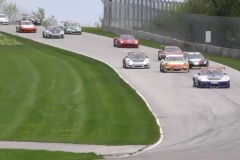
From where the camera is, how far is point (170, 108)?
1361 inches

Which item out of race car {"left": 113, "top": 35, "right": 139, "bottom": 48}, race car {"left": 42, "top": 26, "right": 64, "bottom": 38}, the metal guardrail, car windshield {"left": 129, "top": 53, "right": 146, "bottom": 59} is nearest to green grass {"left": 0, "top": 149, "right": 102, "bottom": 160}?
car windshield {"left": 129, "top": 53, "right": 146, "bottom": 59}

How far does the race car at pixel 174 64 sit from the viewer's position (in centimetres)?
4975

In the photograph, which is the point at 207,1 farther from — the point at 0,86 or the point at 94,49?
the point at 0,86

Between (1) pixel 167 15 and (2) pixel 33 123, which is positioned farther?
(1) pixel 167 15

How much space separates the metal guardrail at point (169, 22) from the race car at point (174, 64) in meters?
11.5

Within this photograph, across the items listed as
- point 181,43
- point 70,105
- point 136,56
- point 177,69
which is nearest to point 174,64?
point 177,69

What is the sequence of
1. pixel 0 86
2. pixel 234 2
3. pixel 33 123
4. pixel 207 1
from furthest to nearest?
pixel 207 1, pixel 234 2, pixel 0 86, pixel 33 123

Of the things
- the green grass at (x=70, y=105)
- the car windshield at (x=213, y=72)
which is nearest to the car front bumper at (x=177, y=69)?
the green grass at (x=70, y=105)

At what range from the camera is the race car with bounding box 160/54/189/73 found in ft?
163

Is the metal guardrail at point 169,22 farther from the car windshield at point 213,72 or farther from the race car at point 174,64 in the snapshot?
the car windshield at point 213,72

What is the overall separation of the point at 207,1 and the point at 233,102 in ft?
186

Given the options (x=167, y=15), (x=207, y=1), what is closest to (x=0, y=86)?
(x=167, y=15)

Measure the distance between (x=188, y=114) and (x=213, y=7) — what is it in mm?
55872

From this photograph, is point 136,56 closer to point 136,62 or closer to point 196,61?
point 136,62
